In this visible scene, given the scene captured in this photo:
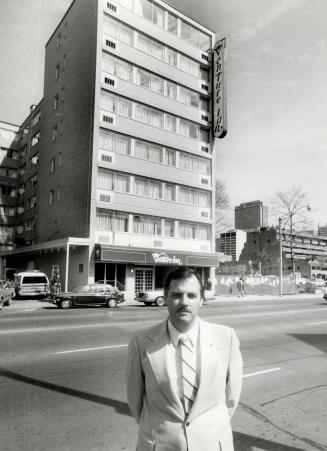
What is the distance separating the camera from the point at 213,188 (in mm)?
38438

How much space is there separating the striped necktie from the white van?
26598 mm

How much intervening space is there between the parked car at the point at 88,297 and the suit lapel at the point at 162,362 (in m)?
20.4

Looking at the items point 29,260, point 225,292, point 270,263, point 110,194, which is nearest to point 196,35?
point 110,194

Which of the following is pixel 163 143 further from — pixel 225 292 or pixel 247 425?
pixel 247 425

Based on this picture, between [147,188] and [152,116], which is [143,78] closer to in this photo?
[152,116]

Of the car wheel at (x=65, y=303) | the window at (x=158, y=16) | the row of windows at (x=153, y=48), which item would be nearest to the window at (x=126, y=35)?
the row of windows at (x=153, y=48)

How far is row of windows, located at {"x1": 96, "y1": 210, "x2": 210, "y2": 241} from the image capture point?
3144cm

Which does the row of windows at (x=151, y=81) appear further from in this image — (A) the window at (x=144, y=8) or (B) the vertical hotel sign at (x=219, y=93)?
(A) the window at (x=144, y=8)

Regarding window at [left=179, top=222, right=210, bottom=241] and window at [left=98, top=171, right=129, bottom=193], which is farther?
window at [left=179, top=222, right=210, bottom=241]

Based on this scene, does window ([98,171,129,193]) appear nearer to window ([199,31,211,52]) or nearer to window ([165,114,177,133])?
window ([165,114,177,133])

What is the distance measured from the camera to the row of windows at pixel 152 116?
3262cm

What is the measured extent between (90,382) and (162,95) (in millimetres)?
32482

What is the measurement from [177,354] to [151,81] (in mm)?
35735

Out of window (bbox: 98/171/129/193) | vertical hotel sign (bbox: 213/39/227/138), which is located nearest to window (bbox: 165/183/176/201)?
window (bbox: 98/171/129/193)
